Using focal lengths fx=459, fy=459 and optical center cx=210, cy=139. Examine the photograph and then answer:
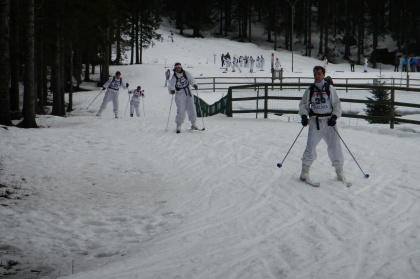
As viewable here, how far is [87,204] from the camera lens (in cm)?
675

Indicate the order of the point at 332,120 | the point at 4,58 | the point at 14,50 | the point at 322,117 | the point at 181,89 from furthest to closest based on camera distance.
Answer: the point at 14,50 < the point at 4,58 < the point at 181,89 < the point at 322,117 < the point at 332,120

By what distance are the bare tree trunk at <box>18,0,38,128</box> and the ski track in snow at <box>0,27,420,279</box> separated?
3.01 m

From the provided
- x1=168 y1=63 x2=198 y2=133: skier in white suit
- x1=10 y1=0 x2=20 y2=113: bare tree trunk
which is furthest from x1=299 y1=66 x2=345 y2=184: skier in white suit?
x1=10 y1=0 x2=20 y2=113: bare tree trunk

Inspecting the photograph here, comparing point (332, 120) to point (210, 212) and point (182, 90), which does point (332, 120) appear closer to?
point (210, 212)

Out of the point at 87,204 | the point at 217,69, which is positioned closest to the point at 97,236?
the point at 87,204

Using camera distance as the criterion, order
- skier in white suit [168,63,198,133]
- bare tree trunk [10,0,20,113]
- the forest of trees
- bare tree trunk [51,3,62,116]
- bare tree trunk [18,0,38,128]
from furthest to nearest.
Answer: bare tree trunk [51,3,62,116] < bare tree trunk [10,0,20,113] < the forest of trees < bare tree trunk [18,0,38,128] < skier in white suit [168,63,198,133]

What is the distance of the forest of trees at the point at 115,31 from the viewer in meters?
15.8

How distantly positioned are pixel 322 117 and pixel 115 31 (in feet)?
128

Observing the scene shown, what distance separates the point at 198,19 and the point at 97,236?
71.0 metres

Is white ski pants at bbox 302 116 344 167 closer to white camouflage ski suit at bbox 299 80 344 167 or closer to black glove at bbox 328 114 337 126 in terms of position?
white camouflage ski suit at bbox 299 80 344 167

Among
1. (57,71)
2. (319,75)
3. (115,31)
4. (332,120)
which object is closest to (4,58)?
(57,71)

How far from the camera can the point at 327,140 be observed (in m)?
7.79

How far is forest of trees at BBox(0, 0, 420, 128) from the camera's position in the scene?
15.8 m

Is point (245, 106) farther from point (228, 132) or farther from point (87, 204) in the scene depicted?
point (87, 204)
